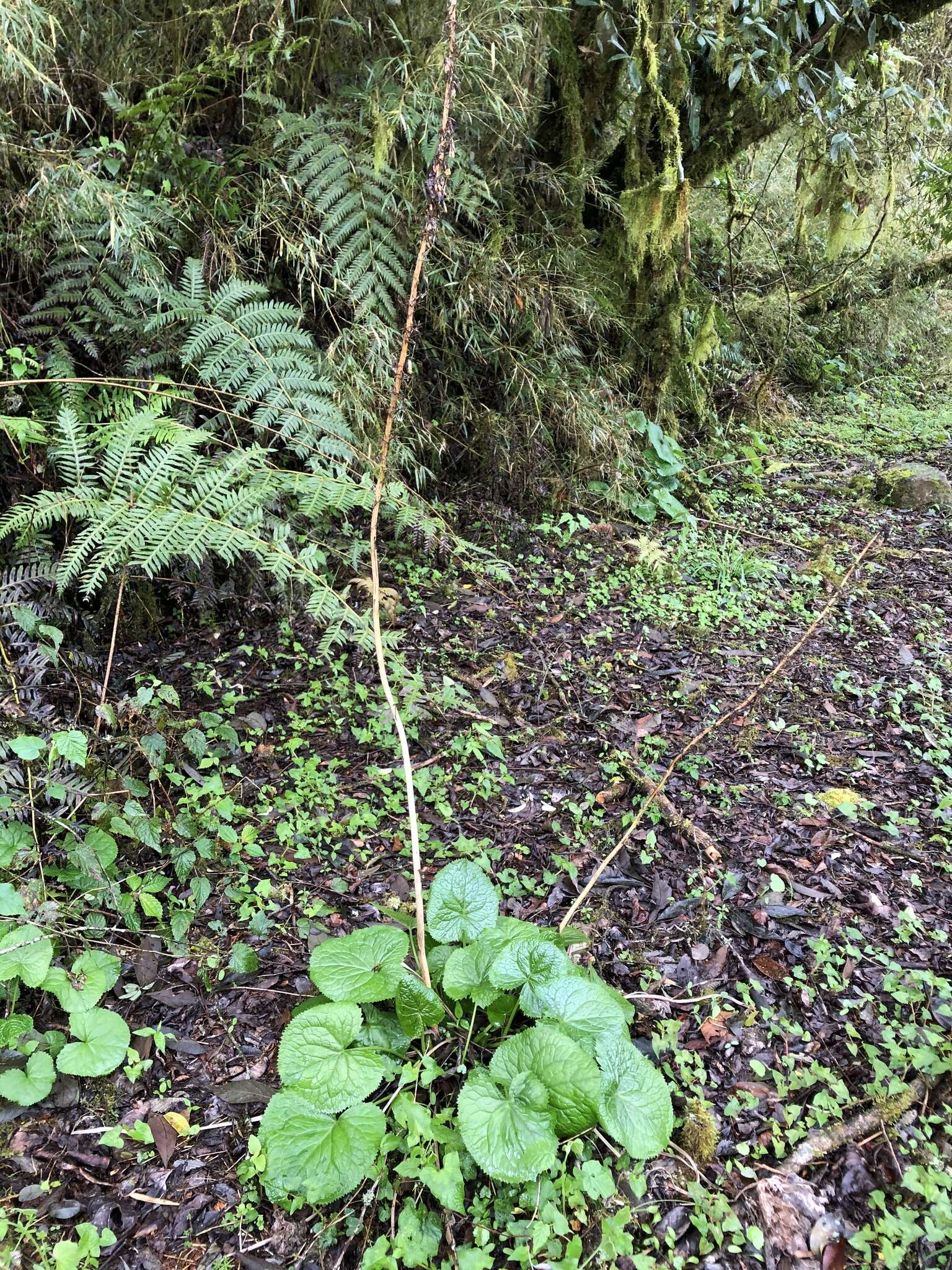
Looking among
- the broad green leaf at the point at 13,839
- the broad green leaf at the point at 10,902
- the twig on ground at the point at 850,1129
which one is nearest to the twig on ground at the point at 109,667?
the broad green leaf at the point at 13,839

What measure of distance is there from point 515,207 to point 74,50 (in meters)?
2.01

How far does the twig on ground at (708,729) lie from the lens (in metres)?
2.16

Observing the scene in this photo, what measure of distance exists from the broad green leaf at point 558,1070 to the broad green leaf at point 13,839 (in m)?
1.22

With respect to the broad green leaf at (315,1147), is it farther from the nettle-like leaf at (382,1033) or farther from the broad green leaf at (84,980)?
the broad green leaf at (84,980)

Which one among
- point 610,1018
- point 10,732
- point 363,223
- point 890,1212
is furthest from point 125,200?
point 890,1212

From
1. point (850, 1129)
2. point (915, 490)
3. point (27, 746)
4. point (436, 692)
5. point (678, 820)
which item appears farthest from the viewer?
point (915, 490)

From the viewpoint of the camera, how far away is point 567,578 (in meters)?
3.58

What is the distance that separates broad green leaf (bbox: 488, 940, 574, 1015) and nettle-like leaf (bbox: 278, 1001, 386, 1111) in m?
0.32

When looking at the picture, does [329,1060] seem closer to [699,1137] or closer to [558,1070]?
[558,1070]

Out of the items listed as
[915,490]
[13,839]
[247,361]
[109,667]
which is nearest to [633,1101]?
[13,839]

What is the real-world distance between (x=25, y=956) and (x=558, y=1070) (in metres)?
1.17

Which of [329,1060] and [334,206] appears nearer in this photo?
[329,1060]

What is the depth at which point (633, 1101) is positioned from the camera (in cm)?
158

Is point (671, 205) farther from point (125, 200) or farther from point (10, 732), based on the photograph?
point (10, 732)
